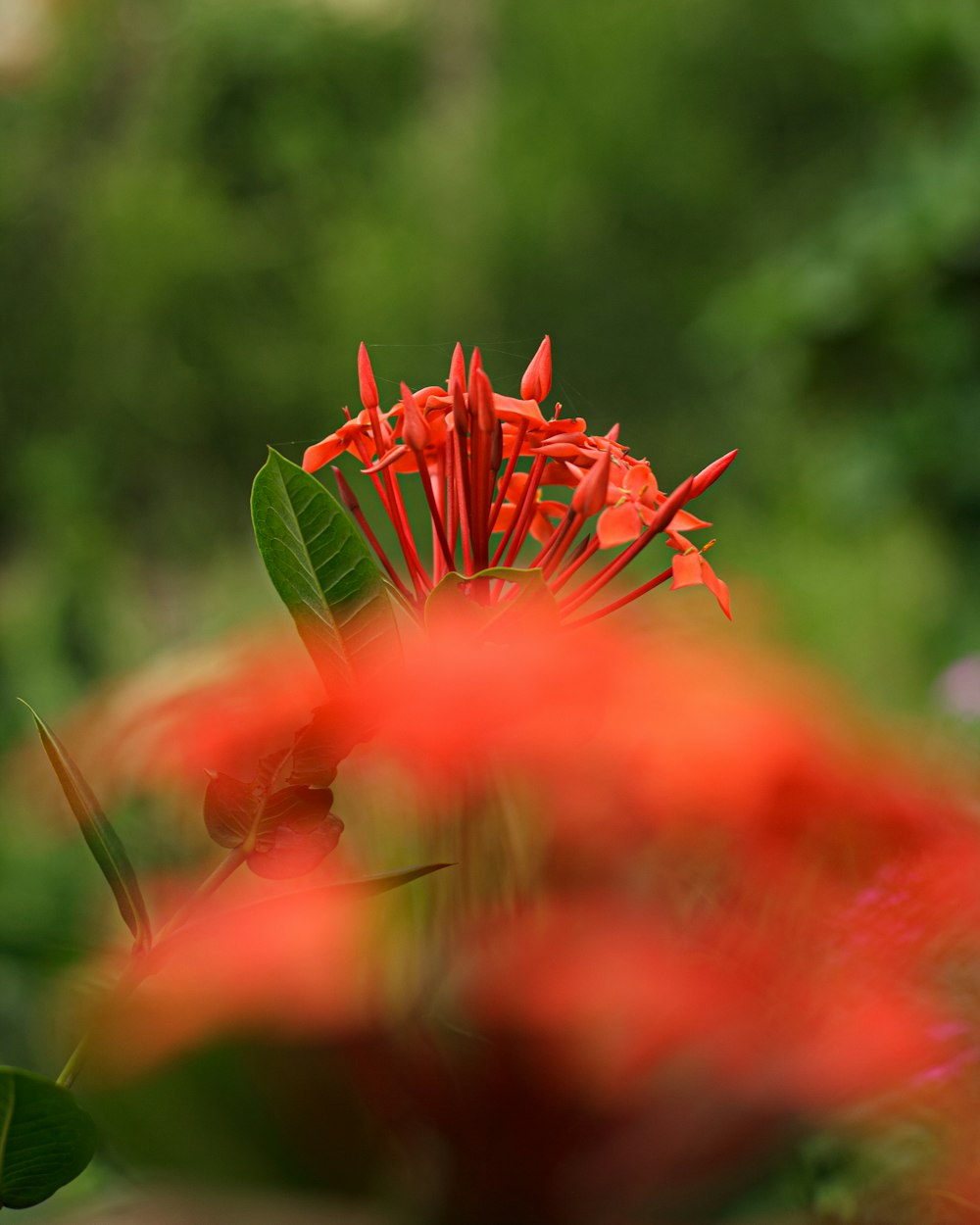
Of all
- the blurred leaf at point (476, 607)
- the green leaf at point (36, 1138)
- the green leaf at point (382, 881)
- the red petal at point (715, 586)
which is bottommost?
the green leaf at point (36, 1138)

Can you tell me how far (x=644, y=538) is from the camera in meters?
0.12

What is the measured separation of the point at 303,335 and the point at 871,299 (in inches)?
39.8

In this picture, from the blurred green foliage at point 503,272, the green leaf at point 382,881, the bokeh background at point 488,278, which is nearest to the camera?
the green leaf at point 382,881

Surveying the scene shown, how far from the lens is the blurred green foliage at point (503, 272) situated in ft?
4.46

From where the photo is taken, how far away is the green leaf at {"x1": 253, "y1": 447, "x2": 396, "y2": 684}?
11cm

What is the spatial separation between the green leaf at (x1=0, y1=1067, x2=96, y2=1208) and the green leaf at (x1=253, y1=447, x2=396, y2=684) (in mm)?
45

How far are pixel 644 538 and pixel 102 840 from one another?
6 cm

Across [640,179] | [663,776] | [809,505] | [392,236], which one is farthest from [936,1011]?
[640,179]

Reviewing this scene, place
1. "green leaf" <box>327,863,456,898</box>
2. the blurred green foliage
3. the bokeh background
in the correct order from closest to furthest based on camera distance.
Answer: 1. "green leaf" <box>327,863,456,898</box>
2. the bokeh background
3. the blurred green foliage

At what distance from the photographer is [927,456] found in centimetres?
146

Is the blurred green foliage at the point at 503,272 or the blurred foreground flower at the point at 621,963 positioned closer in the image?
the blurred foreground flower at the point at 621,963

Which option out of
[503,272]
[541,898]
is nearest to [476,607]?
[541,898]

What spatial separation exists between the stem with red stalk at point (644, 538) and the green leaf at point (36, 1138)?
0.07 meters

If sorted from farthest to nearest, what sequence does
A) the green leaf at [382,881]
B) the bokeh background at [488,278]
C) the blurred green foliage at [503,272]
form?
the blurred green foliage at [503,272], the bokeh background at [488,278], the green leaf at [382,881]
